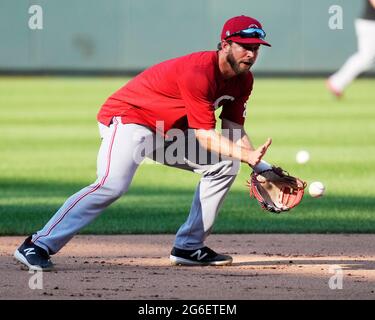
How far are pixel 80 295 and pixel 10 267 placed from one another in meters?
1.08

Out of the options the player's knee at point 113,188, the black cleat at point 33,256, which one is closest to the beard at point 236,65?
the player's knee at point 113,188

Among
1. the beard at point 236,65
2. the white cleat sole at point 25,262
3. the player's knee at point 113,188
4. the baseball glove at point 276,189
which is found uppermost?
the beard at point 236,65

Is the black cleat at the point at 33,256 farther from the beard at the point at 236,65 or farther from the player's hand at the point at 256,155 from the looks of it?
the beard at the point at 236,65

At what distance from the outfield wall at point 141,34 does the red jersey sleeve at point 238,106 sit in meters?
25.2

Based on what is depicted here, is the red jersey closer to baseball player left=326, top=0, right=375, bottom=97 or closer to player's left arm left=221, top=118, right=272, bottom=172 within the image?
player's left arm left=221, top=118, right=272, bottom=172

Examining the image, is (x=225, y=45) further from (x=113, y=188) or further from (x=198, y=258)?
(x=198, y=258)

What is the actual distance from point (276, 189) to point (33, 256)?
153 cm

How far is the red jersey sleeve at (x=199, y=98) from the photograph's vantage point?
6.12 meters

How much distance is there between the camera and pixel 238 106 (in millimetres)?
6609

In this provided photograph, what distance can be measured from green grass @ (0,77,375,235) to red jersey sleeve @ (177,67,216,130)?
2.50 m

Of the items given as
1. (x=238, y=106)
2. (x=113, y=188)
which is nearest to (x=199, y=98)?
(x=238, y=106)

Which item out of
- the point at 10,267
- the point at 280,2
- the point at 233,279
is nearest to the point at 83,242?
the point at 10,267

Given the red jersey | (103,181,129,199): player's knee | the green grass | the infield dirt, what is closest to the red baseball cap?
the red jersey

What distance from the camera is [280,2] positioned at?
3162cm
